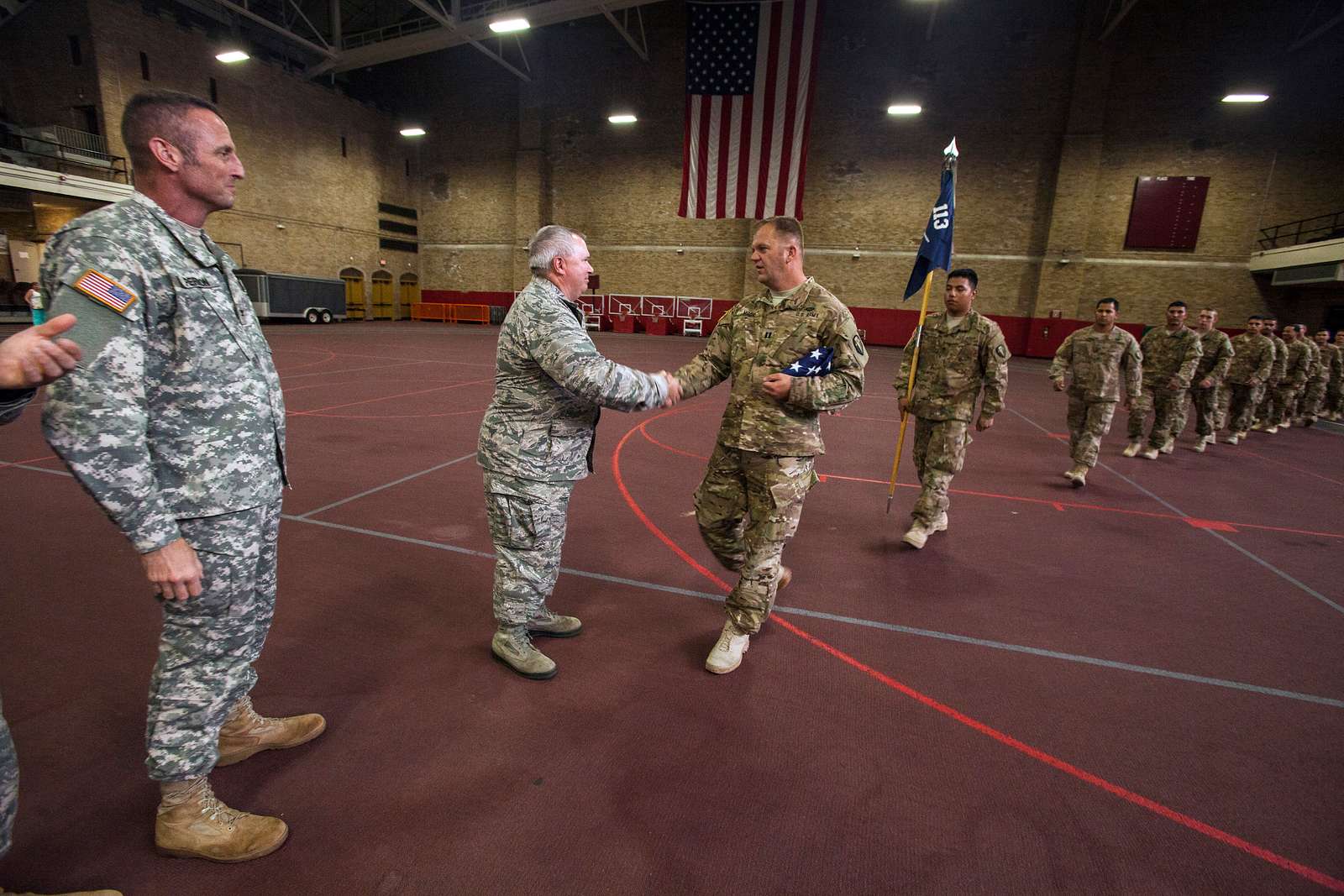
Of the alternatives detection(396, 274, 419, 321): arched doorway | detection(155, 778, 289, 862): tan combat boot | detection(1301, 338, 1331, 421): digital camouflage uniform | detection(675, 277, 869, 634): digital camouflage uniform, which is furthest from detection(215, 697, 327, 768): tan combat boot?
detection(396, 274, 419, 321): arched doorway

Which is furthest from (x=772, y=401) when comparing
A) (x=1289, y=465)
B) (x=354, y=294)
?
(x=354, y=294)

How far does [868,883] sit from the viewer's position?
1.87 metres

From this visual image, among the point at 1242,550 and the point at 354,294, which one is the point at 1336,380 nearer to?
the point at 1242,550

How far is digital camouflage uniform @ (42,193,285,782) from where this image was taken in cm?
146

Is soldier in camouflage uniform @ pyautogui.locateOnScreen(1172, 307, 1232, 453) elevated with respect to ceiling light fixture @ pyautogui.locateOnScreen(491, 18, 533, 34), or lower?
lower

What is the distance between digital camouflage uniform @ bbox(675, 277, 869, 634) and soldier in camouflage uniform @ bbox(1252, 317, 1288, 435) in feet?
38.4

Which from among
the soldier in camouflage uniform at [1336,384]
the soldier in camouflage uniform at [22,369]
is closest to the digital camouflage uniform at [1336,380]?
the soldier in camouflage uniform at [1336,384]

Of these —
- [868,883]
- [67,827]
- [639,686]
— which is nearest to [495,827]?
[639,686]

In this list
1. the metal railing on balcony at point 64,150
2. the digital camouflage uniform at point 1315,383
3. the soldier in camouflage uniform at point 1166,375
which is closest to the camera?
the soldier in camouflage uniform at point 1166,375

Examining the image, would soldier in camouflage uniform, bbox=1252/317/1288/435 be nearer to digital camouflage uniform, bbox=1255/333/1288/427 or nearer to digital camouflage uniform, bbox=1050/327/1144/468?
digital camouflage uniform, bbox=1255/333/1288/427

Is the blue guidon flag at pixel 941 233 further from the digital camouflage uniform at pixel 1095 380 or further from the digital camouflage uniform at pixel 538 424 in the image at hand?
the digital camouflage uniform at pixel 538 424

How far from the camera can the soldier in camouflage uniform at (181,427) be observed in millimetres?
1466

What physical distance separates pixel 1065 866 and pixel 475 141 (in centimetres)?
3269

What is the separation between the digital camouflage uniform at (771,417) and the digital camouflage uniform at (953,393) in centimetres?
198
